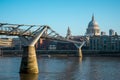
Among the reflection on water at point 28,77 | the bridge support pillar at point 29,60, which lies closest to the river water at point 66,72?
the reflection on water at point 28,77

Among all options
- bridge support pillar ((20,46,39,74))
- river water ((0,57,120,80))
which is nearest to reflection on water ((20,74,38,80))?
river water ((0,57,120,80))

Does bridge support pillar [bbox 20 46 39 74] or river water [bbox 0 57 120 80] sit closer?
river water [bbox 0 57 120 80]

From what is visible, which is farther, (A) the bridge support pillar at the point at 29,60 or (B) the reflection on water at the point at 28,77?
(A) the bridge support pillar at the point at 29,60

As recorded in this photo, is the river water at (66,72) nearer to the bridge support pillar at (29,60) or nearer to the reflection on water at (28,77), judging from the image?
the reflection on water at (28,77)

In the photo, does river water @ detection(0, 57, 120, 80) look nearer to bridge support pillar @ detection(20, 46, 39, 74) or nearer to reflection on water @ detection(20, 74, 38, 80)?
reflection on water @ detection(20, 74, 38, 80)

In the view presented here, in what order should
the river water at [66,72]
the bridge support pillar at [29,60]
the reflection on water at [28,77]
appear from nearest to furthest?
the reflection on water at [28,77] < the river water at [66,72] < the bridge support pillar at [29,60]

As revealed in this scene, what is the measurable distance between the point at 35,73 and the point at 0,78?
844 cm

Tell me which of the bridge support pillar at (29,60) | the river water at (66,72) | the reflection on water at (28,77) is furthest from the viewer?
the bridge support pillar at (29,60)

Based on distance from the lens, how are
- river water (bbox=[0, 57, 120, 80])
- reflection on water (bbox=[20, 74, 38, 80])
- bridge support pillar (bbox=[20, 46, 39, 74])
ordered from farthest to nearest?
bridge support pillar (bbox=[20, 46, 39, 74])
river water (bbox=[0, 57, 120, 80])
reflection on water (bbox=[20, 74, 38, 80])

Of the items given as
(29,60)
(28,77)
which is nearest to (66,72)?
(29,60)

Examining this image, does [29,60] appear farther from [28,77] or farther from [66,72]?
[66,72]

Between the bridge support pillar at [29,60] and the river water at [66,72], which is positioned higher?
the bridge support pillar at [29,60]

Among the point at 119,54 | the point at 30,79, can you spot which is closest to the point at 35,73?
the point at 30,79

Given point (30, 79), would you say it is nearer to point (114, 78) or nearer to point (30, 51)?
point (30, 51)
